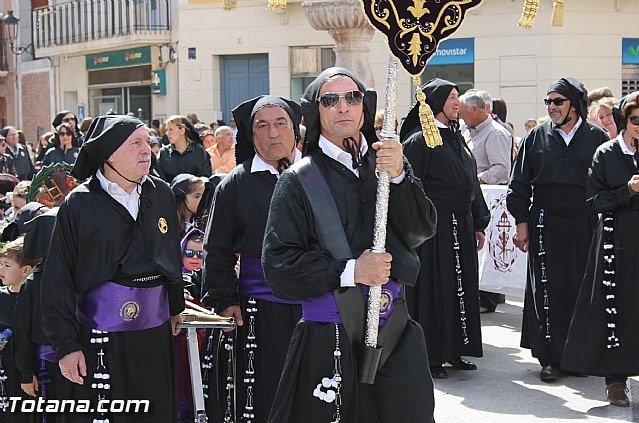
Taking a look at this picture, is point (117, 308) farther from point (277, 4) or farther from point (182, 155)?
point (182, 155)

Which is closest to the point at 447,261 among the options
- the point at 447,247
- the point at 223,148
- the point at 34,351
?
the point at 447,247

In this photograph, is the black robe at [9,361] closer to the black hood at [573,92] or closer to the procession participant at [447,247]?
the procession participant at [447,247]

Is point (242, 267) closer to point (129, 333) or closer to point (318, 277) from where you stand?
point (129, 333)

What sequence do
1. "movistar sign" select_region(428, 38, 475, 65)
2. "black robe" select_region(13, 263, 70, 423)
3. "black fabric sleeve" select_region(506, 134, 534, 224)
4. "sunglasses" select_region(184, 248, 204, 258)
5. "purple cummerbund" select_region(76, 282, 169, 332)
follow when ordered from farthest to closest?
"movistar sign" select_region(428, 38, 475, 65)
"black fabric sleeve" select_region(506, 134, 534, 224)
"sunglasses" select_region(184, 248, 204, 258)
"black robe" select_region(13, 263, 70, 423)
"purple cummerbund" select_region(76, 282, 169, 332)

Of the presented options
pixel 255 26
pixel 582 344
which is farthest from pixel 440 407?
pixel 255 26

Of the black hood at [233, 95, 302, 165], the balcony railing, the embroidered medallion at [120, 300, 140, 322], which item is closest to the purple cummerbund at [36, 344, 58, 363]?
the embroidered medallion at [120, 300, 140, 322]

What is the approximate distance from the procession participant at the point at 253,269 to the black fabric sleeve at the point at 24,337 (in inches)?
36.2

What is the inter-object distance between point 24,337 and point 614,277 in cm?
370

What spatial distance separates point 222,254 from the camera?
6.00m

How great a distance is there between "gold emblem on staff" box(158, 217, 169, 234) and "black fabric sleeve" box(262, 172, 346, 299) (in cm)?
89

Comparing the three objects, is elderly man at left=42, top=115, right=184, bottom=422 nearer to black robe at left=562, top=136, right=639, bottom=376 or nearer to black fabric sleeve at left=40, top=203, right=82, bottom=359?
black fabric sleeve at left=40, top=203, right=82, bottom=359

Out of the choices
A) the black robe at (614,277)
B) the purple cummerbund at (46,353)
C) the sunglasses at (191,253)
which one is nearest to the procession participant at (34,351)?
the purple cummerbund at (46,353)

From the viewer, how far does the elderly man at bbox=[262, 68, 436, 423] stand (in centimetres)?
460

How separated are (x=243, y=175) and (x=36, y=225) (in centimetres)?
111
